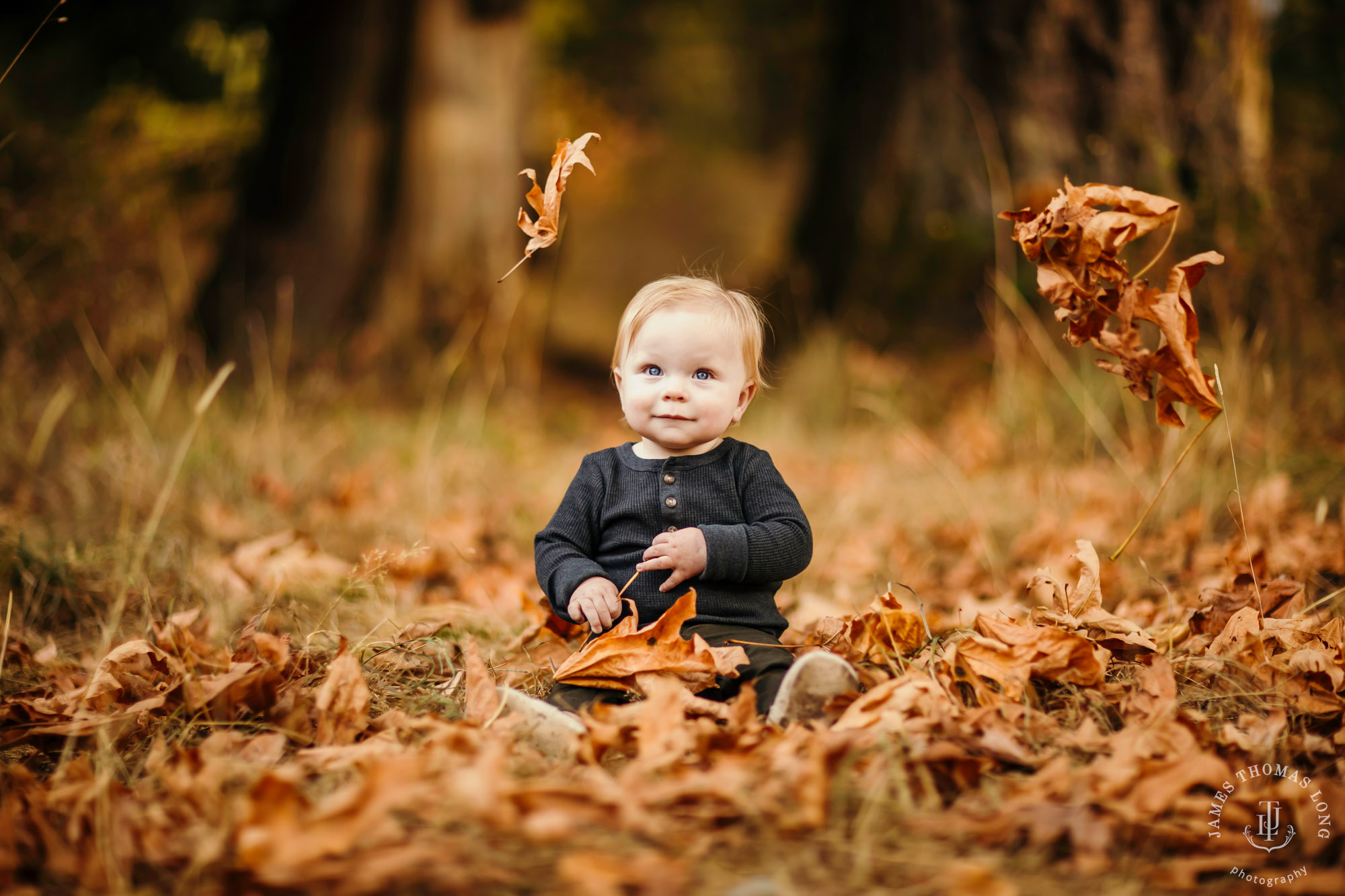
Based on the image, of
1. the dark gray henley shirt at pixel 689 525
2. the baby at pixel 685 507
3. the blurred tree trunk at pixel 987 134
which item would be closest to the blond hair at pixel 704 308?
the baby at pixel 685 507

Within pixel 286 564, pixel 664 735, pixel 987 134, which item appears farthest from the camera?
pixel 987 134

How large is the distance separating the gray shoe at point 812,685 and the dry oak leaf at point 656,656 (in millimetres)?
151

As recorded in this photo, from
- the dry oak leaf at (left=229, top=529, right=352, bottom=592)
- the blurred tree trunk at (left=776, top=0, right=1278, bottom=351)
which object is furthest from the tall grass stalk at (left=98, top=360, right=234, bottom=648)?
the blurred tree trunk at (left=776, top=0, right=1278, bottom=351)

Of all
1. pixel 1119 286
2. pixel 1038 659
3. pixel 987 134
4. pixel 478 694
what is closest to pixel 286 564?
pixel 478 694

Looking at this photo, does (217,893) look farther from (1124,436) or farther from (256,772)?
(1124,436)

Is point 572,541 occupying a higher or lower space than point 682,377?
lower

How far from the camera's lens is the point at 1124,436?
371cm

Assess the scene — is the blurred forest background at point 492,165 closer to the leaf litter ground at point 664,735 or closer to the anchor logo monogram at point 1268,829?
the leaf litter ground at point 664,735

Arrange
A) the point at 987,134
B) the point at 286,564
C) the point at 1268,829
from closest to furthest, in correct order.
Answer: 1. the point at 1268,829
2. the point at 286,564
3. the point at 987,134

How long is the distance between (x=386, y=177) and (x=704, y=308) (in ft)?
14.9

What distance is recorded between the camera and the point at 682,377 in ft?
5.71

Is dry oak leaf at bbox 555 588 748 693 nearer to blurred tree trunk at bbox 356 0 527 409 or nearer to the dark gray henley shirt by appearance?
the dark gray henley shirt

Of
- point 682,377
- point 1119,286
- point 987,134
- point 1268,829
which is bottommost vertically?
point 1268,829

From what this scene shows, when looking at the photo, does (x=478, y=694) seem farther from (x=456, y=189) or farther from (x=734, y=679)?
(x=456, y=189)
